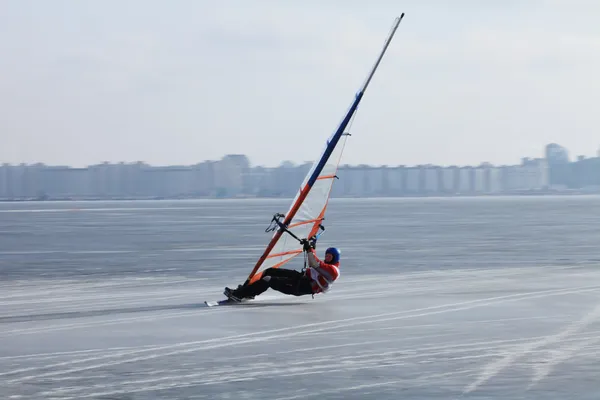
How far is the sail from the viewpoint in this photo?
64.1 ft

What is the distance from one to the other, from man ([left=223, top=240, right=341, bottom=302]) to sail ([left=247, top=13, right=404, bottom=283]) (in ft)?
2.35

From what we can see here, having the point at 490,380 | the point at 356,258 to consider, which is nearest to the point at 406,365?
the point at 490,380

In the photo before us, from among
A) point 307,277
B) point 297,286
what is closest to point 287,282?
point 297,286

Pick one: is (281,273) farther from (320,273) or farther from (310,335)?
(310,335)

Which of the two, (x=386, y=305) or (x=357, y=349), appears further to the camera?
(x=386, y=305)

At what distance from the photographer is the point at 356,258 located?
3247 cm

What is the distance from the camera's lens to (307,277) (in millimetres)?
18641

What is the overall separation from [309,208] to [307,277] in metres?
1.54

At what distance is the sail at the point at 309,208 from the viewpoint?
19547mm

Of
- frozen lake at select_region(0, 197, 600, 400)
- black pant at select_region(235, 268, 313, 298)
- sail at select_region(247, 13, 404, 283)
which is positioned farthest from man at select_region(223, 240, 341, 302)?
sail at select_region(247, 13, 404, 283)

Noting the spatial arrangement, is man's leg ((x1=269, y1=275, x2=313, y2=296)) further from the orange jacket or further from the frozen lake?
the frozen lake

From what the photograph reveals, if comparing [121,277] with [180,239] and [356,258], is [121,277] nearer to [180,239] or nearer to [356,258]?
[356,258]

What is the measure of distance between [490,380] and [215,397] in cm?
271

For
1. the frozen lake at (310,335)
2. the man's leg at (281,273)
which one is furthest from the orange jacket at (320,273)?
the frozen lake at (310,335)
